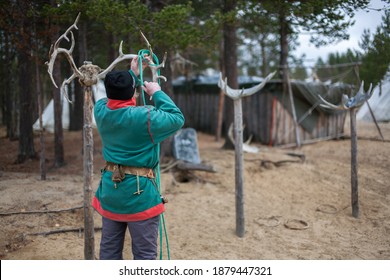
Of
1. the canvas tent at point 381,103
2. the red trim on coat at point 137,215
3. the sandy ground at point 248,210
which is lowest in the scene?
the sandy ground at point 248,210

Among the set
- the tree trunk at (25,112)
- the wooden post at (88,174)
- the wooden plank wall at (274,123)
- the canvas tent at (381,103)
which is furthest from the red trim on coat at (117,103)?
the wooden plank wall at (274,123)

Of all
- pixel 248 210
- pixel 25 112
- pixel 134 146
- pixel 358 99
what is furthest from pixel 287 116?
pixel 134 146

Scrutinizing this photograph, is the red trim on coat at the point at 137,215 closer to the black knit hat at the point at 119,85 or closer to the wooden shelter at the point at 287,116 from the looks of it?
the black knit hat at the point at 119,85

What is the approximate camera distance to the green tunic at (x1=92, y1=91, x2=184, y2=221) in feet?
7.41

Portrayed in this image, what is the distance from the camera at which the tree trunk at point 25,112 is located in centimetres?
607

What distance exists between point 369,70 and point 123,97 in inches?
140

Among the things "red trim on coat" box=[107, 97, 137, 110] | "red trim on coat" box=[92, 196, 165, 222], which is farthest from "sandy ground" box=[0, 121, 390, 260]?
"red trim on coat" box=[107, 97, 137, 110]

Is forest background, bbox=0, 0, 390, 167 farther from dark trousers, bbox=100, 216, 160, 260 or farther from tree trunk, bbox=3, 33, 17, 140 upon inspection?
dark trousers, bbox=100, 216, 160, 260

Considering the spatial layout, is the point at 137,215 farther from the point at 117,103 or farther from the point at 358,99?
the point at 358,99

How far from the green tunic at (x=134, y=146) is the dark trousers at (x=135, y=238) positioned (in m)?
0.06

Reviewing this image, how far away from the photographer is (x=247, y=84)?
9.22 meters

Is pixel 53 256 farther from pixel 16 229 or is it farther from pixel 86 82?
pixel 86 82

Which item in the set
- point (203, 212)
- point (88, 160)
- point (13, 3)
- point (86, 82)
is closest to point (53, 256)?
point (88, 160)

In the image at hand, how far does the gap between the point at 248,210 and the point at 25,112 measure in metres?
3.92
